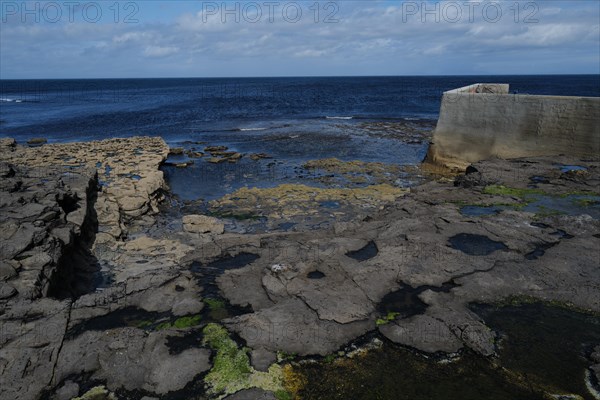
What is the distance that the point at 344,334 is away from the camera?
237 inches

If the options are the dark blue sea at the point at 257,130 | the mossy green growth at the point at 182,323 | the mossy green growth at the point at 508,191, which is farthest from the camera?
the dark blue sea at the point at 257,130

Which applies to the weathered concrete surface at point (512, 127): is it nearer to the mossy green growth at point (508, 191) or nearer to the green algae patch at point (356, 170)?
the green algae patch at point (356, 170)

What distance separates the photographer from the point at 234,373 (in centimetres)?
526

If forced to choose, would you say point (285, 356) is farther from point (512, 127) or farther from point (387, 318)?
point (512, 127)

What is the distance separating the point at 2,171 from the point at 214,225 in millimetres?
6211

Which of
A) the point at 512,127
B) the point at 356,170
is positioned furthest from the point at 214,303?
the point at 512,127

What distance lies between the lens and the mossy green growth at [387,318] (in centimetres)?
632

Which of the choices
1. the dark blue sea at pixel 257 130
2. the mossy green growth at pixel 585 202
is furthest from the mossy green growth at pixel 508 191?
the dark blue sea at pixel 257 130

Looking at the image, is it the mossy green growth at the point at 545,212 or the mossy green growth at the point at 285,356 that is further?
the mossy green growth at the point at 545,212

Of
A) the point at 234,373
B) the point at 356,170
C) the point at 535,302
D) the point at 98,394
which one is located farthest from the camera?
the point at 356,170

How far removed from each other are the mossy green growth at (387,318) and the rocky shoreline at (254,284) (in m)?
0.03

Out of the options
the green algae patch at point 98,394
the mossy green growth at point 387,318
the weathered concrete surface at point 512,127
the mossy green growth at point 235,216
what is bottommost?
the green algae patch at point 98,394

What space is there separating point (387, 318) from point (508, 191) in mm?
8029

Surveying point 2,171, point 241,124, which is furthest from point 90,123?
point 2,171
